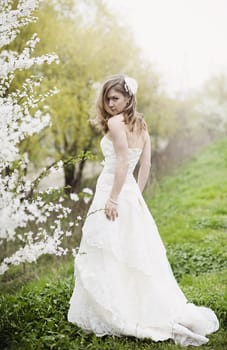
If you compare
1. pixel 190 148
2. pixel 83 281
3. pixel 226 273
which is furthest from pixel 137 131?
pixel 190 148

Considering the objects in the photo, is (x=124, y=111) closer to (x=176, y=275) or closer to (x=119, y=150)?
(x=119, y=150)

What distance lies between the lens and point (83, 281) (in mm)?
3469

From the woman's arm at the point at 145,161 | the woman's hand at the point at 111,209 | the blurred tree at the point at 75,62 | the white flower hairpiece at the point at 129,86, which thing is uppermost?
the blurred tree at the point at 75,62

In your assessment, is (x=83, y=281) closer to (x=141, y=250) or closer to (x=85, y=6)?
(x=141, y=250)

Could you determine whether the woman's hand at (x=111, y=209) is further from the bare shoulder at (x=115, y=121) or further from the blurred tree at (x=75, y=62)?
the blurred tree at (x=75, y=62)

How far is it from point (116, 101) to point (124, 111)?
0.30ft

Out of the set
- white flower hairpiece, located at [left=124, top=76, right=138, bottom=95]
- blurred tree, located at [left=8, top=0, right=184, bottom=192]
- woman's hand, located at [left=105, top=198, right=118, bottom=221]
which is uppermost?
blurred tree, located at [left=8, top=0, right=184, bottom=192]

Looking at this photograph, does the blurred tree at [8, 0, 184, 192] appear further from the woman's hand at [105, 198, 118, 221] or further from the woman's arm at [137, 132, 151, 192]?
the woman's hand at [105, 198, 118, 221]

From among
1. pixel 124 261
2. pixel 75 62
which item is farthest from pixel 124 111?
pixel 75 62

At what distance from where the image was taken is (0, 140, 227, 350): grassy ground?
3.40m

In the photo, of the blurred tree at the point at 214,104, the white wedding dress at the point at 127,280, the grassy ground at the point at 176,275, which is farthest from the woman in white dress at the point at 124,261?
the blurred tree at the point at 214,104

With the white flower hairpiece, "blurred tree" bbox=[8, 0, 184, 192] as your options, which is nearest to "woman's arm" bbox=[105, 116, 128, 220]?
the white flower hairpiece

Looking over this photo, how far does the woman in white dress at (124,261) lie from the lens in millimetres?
3422

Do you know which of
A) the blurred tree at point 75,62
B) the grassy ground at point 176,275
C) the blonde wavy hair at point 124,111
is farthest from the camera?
the blurred tree at point 75,62
